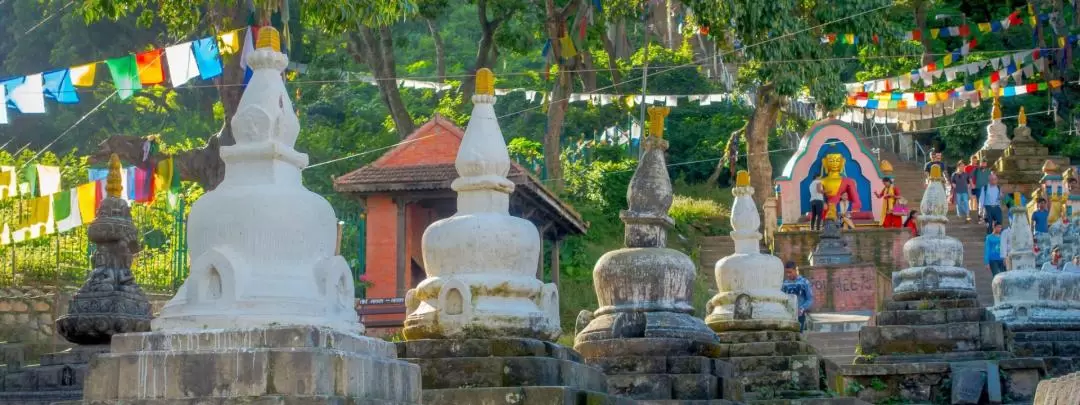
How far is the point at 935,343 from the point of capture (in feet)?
67.6

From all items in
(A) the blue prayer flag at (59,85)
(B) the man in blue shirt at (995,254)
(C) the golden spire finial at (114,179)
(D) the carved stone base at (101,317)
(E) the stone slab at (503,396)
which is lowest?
(E) the stone slab at (503,396)

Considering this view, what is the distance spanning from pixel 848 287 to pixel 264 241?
Result: 819 inches

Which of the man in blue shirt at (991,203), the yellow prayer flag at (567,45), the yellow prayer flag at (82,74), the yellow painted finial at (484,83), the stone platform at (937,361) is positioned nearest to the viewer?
the yellow painted finial at (484,83)

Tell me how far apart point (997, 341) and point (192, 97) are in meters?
32.9

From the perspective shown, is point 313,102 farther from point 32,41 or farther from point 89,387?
point 89,387

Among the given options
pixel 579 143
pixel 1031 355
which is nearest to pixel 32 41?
pixel 579 143

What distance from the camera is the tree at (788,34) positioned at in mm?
30109

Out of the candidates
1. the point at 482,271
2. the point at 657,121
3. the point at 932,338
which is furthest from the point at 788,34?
the point at 482,271

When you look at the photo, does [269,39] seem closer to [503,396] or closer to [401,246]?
[503,396]

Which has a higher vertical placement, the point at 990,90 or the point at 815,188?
the point at 990,90

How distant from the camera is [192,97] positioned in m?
49.2

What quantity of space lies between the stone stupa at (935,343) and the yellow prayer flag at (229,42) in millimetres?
8468

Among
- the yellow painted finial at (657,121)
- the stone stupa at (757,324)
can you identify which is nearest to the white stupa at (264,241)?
the yellow painted finial at (657,121)

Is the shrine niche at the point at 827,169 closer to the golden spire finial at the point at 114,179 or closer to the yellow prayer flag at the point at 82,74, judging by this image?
the yellow prayer flag at the point at 82,74
